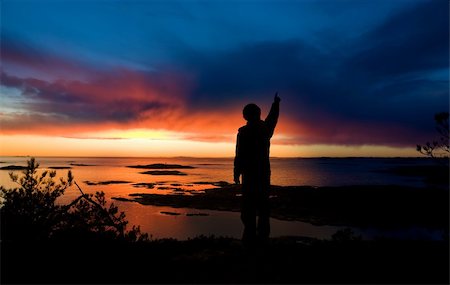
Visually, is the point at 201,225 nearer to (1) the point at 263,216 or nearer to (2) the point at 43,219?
(2) the point at 43,219

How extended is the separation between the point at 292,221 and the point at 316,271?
2290cm

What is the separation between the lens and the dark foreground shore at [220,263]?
21.3ft

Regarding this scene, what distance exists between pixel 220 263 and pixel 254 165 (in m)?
2.37

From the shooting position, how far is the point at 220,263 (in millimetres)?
7383

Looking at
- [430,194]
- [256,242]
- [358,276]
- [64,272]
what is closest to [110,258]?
[64,272]

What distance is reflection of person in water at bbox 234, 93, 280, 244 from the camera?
7918 millimetres

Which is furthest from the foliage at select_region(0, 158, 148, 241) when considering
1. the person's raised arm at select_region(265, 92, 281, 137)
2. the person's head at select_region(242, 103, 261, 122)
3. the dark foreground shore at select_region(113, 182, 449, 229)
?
the dark foreground shore at select_region(113, 182, 449, 229)

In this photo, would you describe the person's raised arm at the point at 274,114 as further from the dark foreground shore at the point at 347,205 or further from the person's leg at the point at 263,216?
the dark foreground shore at the point at 347,205

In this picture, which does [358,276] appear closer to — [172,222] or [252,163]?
[252,163]

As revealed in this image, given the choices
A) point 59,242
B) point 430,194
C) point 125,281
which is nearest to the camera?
point 125,281

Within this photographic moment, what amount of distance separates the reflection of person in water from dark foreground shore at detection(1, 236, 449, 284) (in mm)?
710

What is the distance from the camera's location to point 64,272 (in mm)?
6934

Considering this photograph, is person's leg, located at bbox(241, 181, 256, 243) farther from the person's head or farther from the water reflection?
the water reflection

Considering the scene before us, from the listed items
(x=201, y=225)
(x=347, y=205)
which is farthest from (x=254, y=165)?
(x=347, y=205)
